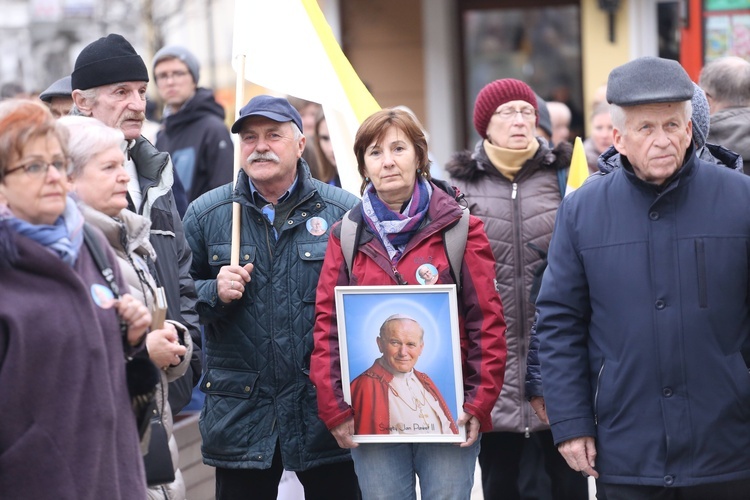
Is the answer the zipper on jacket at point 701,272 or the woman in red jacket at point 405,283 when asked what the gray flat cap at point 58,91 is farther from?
the zipper on jacket at point 701,272

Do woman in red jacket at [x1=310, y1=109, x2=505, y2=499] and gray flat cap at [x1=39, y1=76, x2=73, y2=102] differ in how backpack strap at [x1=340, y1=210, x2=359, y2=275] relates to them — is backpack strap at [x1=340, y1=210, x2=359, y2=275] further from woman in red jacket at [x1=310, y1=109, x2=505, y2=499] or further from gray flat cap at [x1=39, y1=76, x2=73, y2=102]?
gray flat cap at [x1=39, y1=76, x2=73, y2=102]

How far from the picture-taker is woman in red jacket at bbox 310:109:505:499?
176 inches

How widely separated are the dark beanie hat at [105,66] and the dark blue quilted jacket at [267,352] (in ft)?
1.96

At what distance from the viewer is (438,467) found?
452cm

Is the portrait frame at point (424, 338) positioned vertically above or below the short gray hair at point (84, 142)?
below

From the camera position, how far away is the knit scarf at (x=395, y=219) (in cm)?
450

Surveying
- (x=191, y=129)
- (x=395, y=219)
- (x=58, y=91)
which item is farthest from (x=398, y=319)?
(x=191, y=129)

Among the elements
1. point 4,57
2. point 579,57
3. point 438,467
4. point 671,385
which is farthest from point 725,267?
point 4,57

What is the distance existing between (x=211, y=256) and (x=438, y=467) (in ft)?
3.99

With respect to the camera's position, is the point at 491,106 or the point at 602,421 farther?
the point at 491,106

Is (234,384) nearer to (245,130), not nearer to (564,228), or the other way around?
(245,130)

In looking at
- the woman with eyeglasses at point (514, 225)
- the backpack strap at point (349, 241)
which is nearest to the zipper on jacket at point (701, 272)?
the backpack strap at point (349, 241)

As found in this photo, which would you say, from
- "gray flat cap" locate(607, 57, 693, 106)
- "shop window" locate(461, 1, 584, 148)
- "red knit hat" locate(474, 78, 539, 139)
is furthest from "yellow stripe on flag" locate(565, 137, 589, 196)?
"shop window" locate(461, 1, 584, 148)

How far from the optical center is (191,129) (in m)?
8.29
